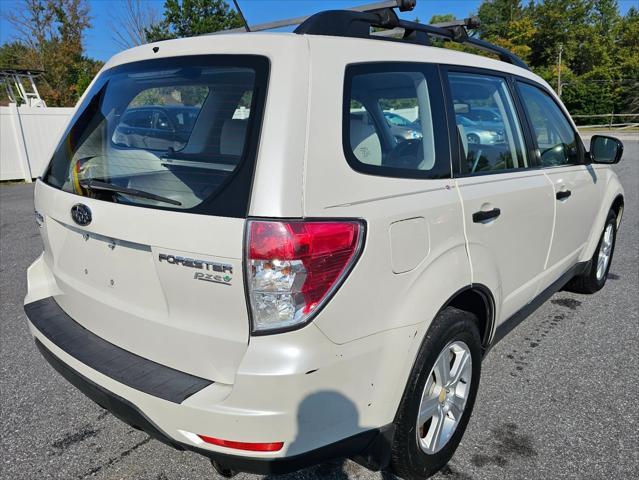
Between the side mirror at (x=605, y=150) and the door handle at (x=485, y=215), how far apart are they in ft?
5.90

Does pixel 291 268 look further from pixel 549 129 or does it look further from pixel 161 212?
pixel 549 129

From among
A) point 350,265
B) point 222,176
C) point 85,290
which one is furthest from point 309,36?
point 85,290

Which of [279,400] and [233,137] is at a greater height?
[233,137]

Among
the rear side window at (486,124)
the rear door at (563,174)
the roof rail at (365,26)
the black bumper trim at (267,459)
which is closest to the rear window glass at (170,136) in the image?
the roof rail at (365,26)

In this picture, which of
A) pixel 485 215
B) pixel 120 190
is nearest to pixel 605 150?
pixel 485 215

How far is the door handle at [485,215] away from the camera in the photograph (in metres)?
2.17

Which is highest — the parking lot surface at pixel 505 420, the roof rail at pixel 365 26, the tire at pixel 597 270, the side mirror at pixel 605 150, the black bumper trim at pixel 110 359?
the roof rail at pixel 365 26

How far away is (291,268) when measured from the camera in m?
1.53

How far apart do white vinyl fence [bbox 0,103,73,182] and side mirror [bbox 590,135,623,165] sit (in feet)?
39.8

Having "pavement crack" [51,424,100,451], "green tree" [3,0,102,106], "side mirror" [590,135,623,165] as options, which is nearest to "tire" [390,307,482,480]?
"pavement crack" [51,424,100,451]

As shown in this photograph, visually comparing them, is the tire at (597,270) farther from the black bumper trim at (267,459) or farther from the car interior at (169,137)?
the car interior at (169,137)

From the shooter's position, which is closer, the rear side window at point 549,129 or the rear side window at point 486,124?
the rear side window at point 486,124

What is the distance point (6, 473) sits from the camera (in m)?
2.24

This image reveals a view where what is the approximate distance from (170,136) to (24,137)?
12.5 meters
